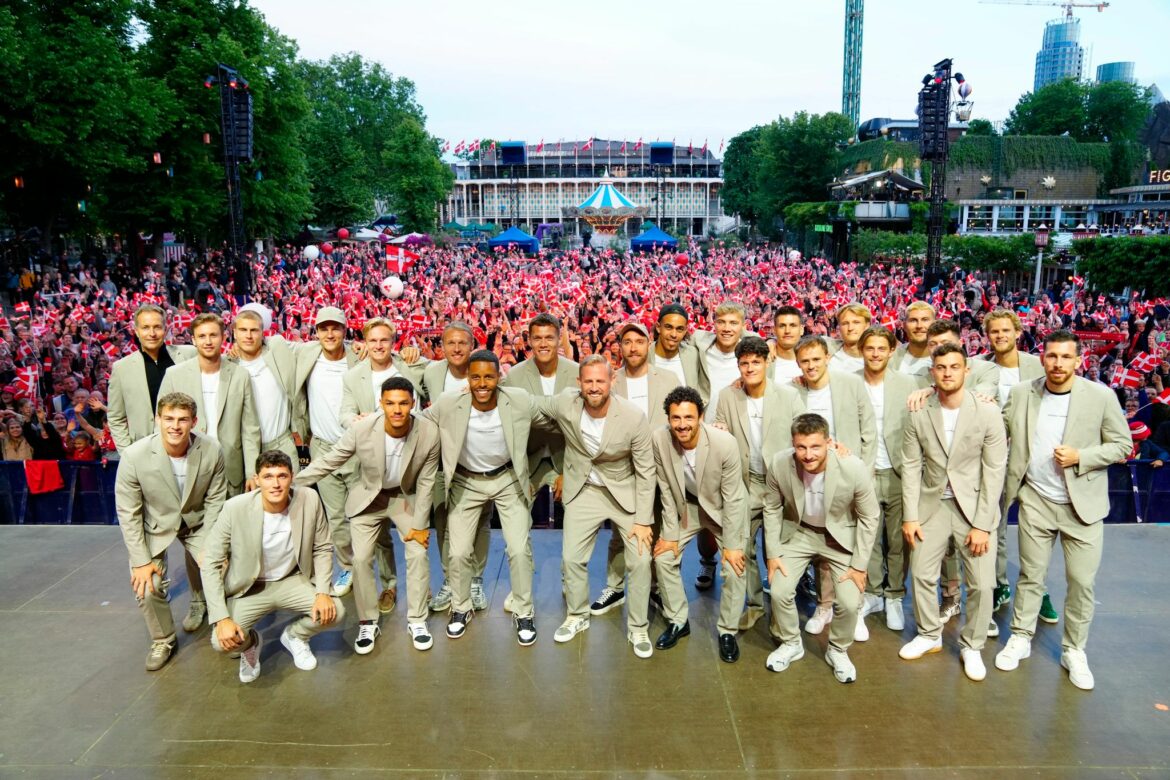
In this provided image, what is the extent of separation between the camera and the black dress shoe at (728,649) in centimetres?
433

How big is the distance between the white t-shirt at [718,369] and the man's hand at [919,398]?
1.25 metres

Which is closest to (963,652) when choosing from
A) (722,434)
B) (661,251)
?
(722,434)

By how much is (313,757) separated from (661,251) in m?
27.3

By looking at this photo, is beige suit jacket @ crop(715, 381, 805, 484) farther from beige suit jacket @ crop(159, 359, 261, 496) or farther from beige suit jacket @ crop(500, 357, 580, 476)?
beige suit jacket @ crop(159, 359, 261, 496)

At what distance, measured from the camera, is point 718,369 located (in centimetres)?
534

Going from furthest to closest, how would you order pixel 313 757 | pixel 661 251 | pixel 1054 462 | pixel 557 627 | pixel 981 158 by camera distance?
pixel 981 158
pixel 661 251
pixel 557 627
pixel 1054 462
pixel 313 757

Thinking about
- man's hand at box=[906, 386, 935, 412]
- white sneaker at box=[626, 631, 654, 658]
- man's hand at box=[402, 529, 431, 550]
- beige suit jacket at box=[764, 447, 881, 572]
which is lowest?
white sneaker at box=[626, 631, 654, 658]

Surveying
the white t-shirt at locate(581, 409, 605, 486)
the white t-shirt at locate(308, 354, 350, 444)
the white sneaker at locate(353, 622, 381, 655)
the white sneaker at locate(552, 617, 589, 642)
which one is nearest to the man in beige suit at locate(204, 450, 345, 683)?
the white sneaker at locate(353, 622, 381, 655)

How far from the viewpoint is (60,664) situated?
4344mm

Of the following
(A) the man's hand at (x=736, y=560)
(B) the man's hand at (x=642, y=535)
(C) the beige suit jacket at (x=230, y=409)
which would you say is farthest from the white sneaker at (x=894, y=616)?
(C) the beige suit jacket at (x=230, y=409)

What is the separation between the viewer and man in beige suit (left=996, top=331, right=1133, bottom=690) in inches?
159

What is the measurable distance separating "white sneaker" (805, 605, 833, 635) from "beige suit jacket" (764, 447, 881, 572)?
0.64 meters

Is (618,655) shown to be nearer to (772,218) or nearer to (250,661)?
(250,661)

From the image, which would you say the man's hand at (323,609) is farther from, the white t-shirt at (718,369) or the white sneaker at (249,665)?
the white t-shirt at (718,369)
